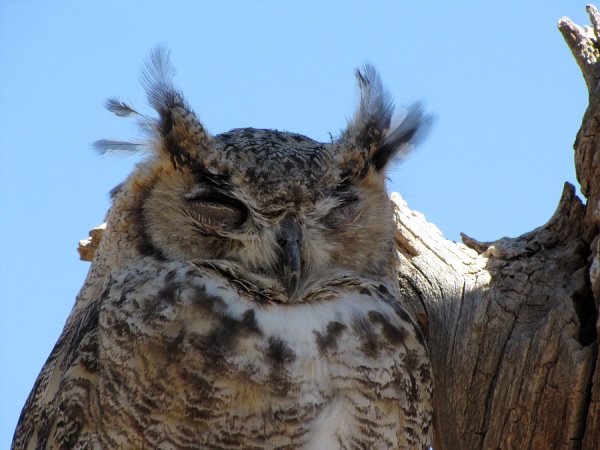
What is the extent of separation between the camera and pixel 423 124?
9.62 ft

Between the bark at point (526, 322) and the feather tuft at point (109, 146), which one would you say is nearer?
the bark at point (526, 322)

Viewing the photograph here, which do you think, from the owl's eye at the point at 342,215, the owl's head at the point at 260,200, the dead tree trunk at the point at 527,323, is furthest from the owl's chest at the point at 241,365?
the dead tree trunk at the point at 527,323

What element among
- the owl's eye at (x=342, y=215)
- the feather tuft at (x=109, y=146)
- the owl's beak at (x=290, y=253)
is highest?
the feather tuft at (x=109, y=146)

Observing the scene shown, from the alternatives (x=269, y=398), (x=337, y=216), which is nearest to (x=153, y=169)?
(x=337, y=216)

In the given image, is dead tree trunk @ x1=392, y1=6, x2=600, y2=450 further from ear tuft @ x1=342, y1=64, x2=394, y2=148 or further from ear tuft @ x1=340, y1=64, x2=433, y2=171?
ear tuft @ x1=342, y1=64, x2=394, y2=148

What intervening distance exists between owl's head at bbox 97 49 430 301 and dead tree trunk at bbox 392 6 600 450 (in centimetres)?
46

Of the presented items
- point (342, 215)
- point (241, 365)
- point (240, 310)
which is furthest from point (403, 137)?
point (241, 365)

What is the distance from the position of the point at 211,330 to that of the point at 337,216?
56 cm

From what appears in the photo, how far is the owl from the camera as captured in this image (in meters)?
2.15

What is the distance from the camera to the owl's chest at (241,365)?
2129 millimetres

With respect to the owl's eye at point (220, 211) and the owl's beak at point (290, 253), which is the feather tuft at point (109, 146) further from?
the owl's beak at point (290, 253)

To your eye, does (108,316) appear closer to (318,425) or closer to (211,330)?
(211,330)

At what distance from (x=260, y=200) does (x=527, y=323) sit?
3.47 feet

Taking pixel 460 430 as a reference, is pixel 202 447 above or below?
below
